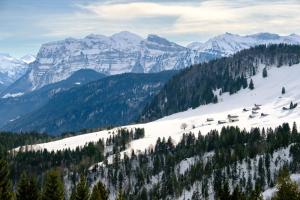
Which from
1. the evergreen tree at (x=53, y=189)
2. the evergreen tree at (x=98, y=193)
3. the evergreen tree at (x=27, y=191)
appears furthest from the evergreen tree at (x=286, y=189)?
the evergreen tree at (x=27, y=191)

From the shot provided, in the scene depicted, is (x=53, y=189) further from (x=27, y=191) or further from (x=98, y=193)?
(x=98, y=193)

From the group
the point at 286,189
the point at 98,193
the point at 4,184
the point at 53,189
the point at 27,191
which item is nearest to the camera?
the point at 286,189

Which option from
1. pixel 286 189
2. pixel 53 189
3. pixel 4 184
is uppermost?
pixel 286 189

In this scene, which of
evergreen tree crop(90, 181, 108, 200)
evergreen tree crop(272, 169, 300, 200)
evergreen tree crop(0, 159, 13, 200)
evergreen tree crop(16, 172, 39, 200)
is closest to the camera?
evergreen tree crop(272, 169, 300, 200)

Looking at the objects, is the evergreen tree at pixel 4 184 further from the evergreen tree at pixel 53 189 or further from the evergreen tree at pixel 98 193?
the evergreen tree at pixel 98 193

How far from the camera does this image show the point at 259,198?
6581 cm

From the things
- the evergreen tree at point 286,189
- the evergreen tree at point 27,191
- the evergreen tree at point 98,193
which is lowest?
the evergreen tree at point 98,193

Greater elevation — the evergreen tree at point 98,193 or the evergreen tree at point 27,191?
the evergreen tree at point 27,191

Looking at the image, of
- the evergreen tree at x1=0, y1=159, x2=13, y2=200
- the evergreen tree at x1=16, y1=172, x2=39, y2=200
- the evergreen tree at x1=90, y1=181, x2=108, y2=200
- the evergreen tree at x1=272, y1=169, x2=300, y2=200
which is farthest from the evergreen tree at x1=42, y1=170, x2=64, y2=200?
the evergreen tree at x1=272, y1=169, x2=300, y2=200

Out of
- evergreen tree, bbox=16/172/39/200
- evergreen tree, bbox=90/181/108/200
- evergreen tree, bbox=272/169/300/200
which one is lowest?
evergreen tree, bbox=90/181/108/200

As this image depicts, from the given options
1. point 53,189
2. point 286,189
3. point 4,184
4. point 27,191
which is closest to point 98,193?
point 53,189

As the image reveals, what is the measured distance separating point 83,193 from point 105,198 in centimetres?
368

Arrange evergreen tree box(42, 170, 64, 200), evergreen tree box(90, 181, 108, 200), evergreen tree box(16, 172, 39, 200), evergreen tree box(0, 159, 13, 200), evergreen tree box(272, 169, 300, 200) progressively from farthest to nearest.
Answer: evergreen tree box(42, 170, 64, 200) → evergreen tree box(16, 172, 39, 200) → evergreen tree box(90, 181, 108, 200) → evergreen tree box(0, 159, 13, 200) → evergreen tree box(272, 169, 300, 200)

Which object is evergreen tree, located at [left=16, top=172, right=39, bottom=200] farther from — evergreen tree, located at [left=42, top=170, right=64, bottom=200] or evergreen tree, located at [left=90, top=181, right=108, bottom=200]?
evergreen tree, located at [left=90, top=181, right=108, bottom=200]
